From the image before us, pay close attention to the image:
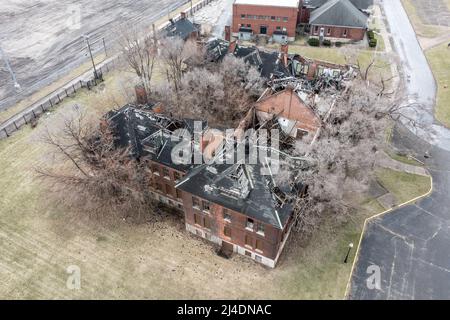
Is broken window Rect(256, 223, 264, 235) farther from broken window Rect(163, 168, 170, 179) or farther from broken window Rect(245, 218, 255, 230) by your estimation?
broken window Rect(163, 168, 170, 179)

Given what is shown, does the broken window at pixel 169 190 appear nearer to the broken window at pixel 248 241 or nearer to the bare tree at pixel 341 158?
the broken window at pixel 248 241

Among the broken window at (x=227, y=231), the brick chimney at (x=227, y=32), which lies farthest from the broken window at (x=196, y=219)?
the brick chimney at (x=227, y=32)

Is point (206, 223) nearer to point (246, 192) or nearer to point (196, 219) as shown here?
point (196, 219)

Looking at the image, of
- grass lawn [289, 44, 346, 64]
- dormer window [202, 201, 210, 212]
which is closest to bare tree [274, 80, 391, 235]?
→ dormer window [202, 201, 210, 212]

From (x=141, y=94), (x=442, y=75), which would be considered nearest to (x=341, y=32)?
(x=442, y=75)
